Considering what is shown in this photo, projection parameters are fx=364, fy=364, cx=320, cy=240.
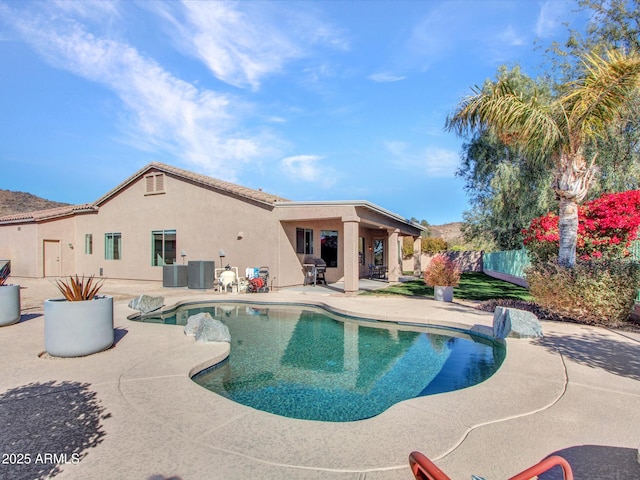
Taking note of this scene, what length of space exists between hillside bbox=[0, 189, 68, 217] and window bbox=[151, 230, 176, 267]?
3599 cm

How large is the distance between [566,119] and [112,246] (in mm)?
20783

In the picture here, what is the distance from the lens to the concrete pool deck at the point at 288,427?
254 centimetres

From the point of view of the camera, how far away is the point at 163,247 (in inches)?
708

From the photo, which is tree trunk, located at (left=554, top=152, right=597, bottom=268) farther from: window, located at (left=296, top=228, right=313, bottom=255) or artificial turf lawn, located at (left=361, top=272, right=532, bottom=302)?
window, located at (left=296, top=228, right=313, bottom=255)

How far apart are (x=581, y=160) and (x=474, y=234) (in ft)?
60.4

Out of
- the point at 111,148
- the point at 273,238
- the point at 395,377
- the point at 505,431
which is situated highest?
the point at 111,148

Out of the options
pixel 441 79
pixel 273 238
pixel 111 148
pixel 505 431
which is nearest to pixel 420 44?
pixel 441 79

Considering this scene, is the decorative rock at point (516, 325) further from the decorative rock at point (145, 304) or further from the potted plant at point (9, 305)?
the potted plant at point (9, 305)

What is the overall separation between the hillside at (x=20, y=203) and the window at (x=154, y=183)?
35211 mm

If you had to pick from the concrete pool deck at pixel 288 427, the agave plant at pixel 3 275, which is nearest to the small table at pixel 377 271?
the agave plant at pixel 3 275

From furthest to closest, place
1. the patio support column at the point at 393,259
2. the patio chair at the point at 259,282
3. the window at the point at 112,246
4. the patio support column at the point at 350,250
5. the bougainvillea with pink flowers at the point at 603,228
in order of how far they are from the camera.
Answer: the window at the point at 112,246 < the patio support column at the point at 393,259 < the patio chair at the point at 259,282 < the patio support column at the point at 350,250 < the bougainvillea with pink flowers at the point at 603,228

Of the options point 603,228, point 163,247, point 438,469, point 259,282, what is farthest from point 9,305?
point 603,228

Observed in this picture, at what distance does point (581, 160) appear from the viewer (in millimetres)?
8445

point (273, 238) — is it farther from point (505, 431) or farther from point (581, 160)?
point (505, 431)
